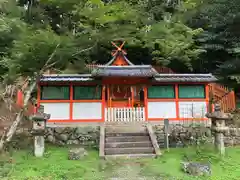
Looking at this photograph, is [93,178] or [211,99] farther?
[211,99]

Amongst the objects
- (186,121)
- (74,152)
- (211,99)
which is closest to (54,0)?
(74,152)

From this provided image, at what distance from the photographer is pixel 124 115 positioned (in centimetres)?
1161

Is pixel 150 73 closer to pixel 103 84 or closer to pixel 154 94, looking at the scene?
pixel 154 94

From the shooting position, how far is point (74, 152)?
344 inches

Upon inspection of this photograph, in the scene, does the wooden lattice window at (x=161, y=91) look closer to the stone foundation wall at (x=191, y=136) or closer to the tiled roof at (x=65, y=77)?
the stone foundation wall at (x=191, y=136)

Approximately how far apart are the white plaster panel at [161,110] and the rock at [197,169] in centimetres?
458

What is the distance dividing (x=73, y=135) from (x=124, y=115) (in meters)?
2.64

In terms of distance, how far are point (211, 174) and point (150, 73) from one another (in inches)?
204

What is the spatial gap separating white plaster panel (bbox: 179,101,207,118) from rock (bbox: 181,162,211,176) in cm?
472

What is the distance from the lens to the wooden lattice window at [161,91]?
481 inches

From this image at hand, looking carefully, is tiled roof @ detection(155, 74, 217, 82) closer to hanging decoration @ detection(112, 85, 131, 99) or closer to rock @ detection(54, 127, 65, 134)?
hanging decoration @ detection(112, 85, 131, 99)

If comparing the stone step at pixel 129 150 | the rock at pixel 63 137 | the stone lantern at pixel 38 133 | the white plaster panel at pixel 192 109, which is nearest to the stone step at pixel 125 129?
the stone step at pixel 129 150

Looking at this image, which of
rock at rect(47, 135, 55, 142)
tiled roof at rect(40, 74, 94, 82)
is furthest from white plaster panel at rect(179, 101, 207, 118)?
rock at rect(47, 135, 55, 142)

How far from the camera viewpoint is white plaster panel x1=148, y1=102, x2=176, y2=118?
1205cm
